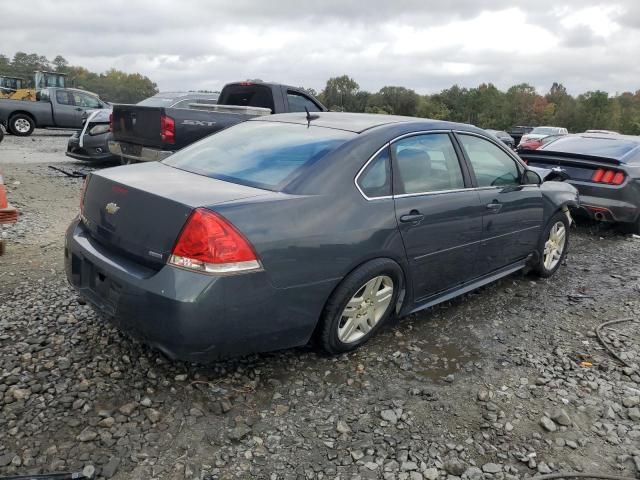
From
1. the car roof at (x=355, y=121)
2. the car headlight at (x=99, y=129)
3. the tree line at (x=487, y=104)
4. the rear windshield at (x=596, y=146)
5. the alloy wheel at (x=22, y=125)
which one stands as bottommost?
the alloy wheel at (x=22, y=125)

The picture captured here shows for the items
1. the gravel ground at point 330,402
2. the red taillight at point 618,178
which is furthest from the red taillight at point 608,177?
the gravel ground at point 330,402

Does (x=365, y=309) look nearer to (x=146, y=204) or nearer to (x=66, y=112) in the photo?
(x=146, y=204)

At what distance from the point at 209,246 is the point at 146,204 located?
0.50 m

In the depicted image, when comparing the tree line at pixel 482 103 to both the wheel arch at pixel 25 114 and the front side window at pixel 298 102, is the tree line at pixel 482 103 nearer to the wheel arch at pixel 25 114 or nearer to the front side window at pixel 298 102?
the wheel arch at pixel 25 114

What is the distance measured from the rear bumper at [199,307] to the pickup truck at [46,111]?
1687cm

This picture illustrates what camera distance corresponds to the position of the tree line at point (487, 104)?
66.8m

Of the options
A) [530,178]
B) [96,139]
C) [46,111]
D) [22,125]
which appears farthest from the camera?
[46,111]

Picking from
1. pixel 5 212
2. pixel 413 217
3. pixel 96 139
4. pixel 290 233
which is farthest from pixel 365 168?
pixel 96 139

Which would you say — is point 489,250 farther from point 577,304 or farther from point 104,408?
point 104,408

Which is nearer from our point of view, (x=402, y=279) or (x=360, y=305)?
(x=360, y=305)

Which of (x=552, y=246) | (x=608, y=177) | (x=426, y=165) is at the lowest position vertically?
(x=552, y=246)

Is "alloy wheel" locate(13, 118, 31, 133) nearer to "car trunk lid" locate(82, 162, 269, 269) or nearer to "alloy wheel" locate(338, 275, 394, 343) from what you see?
"car trunk lid" locate(82, 162, 269, 269)

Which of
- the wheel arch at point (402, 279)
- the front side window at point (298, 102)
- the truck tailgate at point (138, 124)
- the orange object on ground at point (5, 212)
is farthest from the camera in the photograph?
the front side window at point (298, 102)

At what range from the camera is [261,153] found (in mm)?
3297
